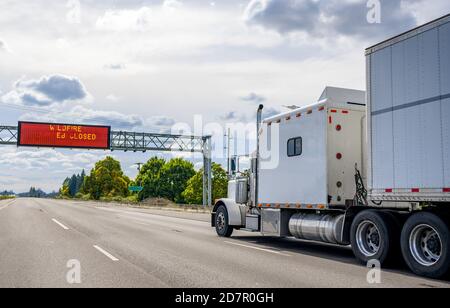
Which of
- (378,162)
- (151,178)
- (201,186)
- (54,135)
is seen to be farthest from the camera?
(151,178)

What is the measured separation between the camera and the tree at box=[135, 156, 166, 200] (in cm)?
10703

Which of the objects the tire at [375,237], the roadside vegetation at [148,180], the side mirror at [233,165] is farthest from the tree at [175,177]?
the tire at [375,237]

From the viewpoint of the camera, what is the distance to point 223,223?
15.6 meters

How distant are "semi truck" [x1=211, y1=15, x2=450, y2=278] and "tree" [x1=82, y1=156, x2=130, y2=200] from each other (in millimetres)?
101922

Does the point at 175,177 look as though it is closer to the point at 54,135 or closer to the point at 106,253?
the point at 54,135

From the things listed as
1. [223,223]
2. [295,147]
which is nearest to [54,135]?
[223,223]

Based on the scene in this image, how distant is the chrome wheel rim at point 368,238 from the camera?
9.57 m

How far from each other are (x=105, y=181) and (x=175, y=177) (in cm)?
1743

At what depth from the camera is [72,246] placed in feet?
41.1

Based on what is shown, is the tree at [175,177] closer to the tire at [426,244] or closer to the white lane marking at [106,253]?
the white lane marking at [106,253]

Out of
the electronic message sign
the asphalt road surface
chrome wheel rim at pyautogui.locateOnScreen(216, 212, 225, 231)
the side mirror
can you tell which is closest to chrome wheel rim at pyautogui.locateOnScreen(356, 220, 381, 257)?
the asphalt road surface

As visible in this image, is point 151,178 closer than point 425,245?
No
